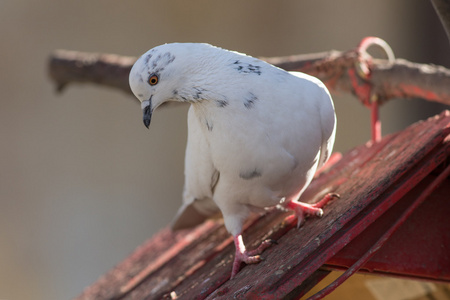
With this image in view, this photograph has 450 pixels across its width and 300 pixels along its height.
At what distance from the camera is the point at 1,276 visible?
8.40 m

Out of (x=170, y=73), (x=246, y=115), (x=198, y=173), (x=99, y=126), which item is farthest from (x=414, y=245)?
(x=99, y=126)

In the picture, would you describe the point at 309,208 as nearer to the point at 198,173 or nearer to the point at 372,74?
the point at 198,173

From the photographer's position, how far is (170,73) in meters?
2.31


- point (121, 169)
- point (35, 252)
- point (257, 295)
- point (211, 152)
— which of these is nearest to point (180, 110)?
point (121, 169)

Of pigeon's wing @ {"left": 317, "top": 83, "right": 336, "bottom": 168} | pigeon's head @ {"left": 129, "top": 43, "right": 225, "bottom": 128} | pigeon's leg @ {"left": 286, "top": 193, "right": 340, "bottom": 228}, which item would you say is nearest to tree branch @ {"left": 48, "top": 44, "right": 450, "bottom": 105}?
pigeon's wing @ {"left": 317, "top": 83, "right": 336, "bottom": 168}

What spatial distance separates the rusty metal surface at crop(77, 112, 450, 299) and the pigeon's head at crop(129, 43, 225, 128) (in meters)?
0.64

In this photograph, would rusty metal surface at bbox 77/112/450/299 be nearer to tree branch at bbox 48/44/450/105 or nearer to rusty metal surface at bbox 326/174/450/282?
rusty metal surface at bbox 326/174/450/282

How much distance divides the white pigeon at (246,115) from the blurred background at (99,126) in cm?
619

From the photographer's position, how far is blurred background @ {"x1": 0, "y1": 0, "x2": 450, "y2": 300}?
8.59 m

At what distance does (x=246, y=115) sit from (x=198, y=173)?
42 cm

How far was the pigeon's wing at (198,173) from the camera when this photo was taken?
8.11 ft

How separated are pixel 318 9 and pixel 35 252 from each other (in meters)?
5.01

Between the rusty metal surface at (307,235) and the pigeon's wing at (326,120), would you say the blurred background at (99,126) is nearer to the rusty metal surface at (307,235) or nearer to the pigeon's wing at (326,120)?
the rusty metal surface at (307,235)

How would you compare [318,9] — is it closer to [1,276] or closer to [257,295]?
[1,276]
